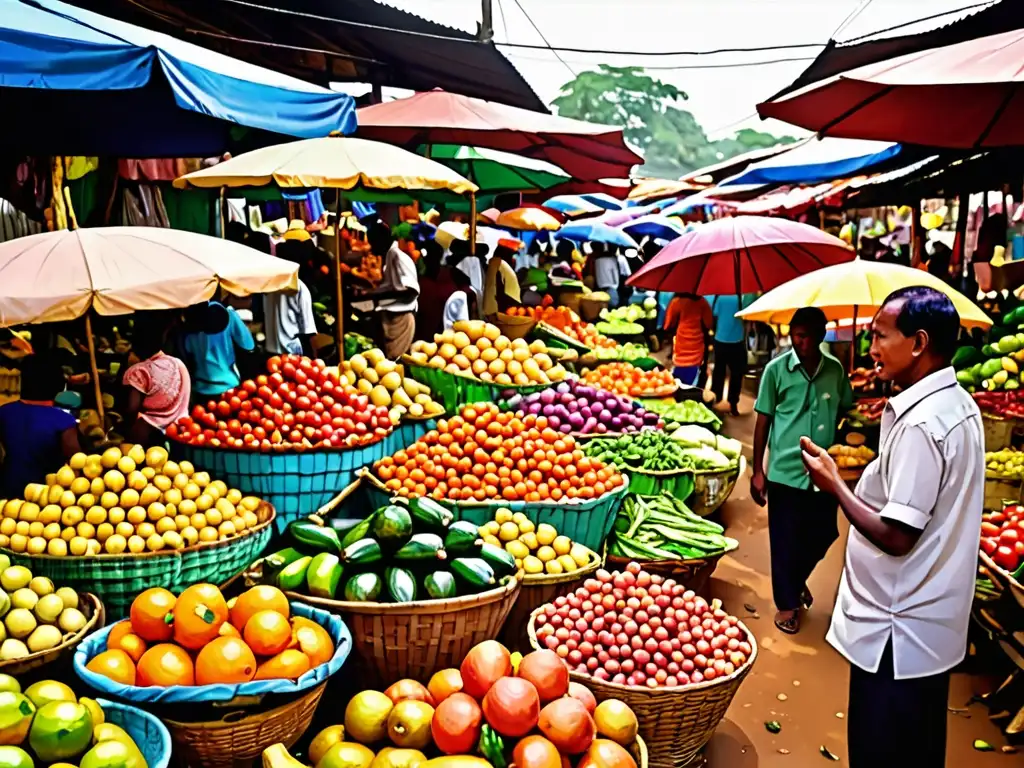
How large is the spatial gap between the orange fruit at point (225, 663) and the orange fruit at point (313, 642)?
181 millimetres

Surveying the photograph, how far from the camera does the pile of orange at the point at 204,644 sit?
2541mm

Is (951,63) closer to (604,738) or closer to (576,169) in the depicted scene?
(604,738)

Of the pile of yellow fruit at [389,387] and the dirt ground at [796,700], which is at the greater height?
the pile of yellow fruit at [389,387]

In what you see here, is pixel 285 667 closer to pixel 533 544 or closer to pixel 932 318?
pixel 533 544

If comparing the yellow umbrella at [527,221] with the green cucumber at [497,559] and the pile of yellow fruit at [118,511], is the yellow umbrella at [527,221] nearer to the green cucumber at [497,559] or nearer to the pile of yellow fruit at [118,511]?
the pile of yellow fruit at [118,511]

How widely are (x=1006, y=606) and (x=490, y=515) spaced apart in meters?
2.46

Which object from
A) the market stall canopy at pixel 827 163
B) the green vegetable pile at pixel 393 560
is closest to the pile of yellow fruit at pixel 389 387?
the green vegetable pile at pixel 393 560

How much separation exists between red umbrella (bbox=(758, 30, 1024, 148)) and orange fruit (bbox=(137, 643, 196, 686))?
3021 millimetres

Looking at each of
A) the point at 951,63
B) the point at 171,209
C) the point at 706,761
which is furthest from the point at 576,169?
the point at 706,761

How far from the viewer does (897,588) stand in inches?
103

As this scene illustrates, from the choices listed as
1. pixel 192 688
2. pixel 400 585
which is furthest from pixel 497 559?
pixel 192 688

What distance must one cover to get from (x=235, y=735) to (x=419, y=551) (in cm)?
99

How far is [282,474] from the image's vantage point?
14.1ft

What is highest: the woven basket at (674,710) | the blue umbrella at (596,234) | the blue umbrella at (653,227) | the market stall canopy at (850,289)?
the blue umbrella at (653,227)
